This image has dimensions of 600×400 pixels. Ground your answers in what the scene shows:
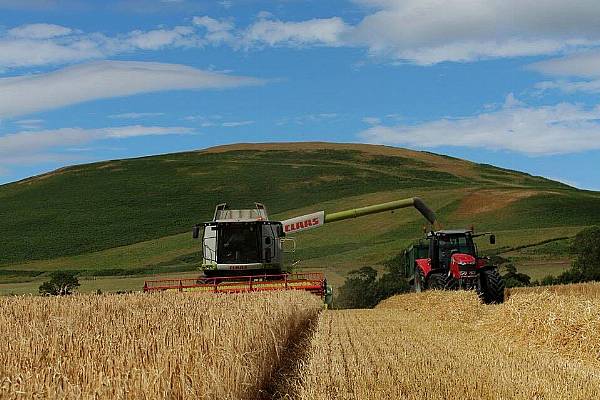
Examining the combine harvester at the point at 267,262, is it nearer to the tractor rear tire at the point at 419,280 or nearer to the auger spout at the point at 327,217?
the tractor rear tire at the point at 419,280

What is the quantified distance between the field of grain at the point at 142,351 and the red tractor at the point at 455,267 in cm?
1083

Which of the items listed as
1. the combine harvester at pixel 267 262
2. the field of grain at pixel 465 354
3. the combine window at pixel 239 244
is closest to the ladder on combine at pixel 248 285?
the combine harvester at pixel 267 262

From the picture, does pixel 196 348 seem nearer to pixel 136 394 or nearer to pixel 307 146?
pixel 136 394

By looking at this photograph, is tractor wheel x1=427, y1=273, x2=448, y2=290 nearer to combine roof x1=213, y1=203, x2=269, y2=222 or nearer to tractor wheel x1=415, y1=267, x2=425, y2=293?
tractor wheel x1=415, y1=267, x2=425, y2=293

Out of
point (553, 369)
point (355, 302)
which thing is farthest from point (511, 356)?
point (355, 302)

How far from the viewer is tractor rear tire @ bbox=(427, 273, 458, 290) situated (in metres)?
21.2

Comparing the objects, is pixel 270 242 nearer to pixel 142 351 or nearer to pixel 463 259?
pixel 463 259

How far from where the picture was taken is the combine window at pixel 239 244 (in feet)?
71.6

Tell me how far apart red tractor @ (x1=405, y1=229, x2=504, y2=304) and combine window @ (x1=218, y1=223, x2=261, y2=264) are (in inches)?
186

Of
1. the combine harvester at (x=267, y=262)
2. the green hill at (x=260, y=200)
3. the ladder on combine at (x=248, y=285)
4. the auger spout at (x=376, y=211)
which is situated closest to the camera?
the ladder on combine at (x=248, y=285)

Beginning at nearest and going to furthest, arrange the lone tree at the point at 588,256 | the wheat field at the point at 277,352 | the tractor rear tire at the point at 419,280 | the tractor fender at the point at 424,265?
the wheat field at the point at 277,352, the tractor fender at the point at 424,265, the tractor rear tire at the point at 419,280, the lone tree at the point at 588,256

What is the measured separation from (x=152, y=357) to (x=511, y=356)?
18.5 ft

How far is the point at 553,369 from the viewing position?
9.08 meters

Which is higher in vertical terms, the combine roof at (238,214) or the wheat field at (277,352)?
the combine roof at (238,214)
